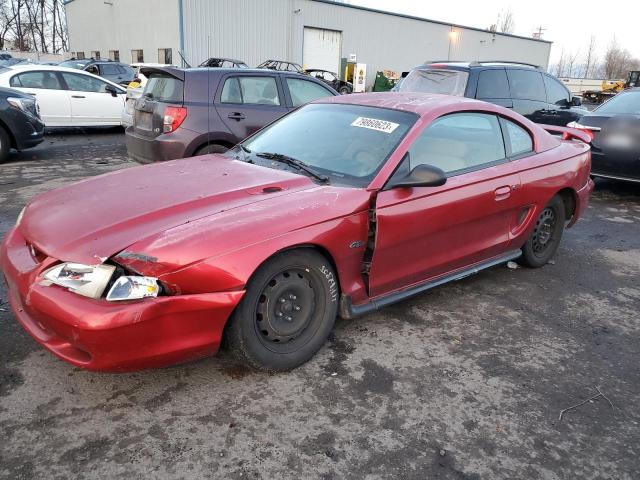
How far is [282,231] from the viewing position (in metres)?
2.67

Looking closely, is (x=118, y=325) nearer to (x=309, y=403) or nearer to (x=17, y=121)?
(x=309, y=403)

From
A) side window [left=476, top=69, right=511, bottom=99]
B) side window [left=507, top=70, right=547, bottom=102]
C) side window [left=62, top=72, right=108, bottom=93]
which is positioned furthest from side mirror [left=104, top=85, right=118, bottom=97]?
side window [left=507, top=70, right=547, bottom=102]

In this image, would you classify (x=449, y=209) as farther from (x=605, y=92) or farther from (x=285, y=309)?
(x=605, y=92)

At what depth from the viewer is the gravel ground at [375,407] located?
88.9 inches

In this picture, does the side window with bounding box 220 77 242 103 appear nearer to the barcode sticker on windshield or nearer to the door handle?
the barcode sticker on windshield

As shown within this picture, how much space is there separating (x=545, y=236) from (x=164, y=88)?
4.87 meters

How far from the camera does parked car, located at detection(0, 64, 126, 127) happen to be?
1022 centimetres

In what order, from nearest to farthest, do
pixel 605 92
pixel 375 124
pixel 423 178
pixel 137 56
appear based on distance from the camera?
pixel 423 178, pixel 375 124, pixel 137 56, pixel 605 92

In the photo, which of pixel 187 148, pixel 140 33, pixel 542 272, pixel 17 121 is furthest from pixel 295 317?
pixel 140 33

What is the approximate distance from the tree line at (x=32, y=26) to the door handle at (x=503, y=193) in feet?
215

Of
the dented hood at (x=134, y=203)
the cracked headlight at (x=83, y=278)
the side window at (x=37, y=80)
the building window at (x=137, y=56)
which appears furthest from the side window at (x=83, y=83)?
the building window at (x=137, y=56)

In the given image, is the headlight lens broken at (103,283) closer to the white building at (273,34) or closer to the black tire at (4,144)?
the black tire at (4,144)

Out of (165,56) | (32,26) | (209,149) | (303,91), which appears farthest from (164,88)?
(32,26)

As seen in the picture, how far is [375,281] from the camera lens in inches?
126
